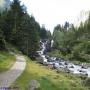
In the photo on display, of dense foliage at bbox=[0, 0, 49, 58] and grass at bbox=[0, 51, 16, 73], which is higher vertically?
dense foliage at bbox=[0, 0, 49, 58]

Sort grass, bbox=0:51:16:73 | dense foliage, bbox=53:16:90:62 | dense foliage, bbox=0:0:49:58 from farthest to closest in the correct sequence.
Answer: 1. dense foliage, bbox=53:16:90:62
2. dense foliage, bbox=0:0:49:58
3. grass, bbox=0:51:16:73

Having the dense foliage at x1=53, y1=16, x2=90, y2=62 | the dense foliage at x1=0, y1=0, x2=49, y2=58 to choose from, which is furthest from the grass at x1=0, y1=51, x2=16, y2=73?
the dense foliage at x1=53, y1=16, x2=90, y2=62

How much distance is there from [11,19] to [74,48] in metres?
76.3

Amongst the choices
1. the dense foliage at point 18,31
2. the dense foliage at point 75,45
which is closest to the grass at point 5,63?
the dense foliage at point 18,31

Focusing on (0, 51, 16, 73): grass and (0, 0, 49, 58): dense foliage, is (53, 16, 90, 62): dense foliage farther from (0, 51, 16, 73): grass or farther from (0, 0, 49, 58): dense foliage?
(0, 51, 16, 73): grass

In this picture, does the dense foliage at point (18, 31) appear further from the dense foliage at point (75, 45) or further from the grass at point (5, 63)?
the dense foliage at point (75, 45)

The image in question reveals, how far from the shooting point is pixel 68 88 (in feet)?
128

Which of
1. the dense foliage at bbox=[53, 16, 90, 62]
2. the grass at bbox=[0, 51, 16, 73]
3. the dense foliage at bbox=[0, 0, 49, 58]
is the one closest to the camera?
the grass at bbox=[0, 51, 16, 73]

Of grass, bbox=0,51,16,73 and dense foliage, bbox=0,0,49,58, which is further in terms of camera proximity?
dense foliage, bbox=0,0,49,58

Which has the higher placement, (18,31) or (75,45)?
(18,31)

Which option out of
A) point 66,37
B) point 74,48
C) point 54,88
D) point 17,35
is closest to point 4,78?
point 54,88

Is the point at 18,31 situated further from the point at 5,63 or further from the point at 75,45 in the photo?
the point at 75,45

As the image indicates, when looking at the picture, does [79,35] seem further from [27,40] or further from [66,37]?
[27,40]

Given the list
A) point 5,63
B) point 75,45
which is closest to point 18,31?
point 5,63
